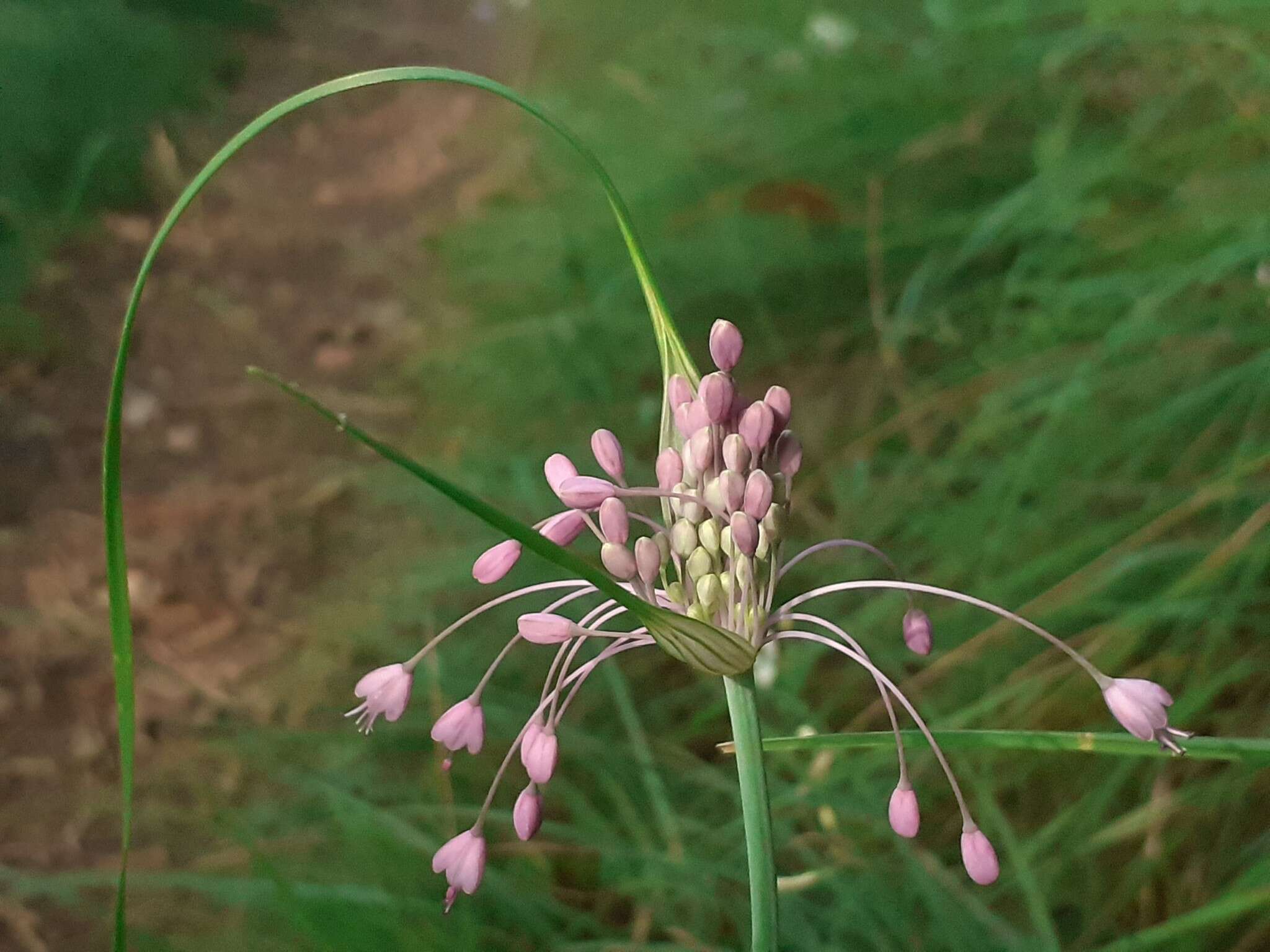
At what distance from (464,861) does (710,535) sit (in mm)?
177

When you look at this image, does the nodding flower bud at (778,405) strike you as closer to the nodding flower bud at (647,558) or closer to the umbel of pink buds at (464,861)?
the nodding flower bud at (647,558)

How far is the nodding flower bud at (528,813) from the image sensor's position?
439 millimetres

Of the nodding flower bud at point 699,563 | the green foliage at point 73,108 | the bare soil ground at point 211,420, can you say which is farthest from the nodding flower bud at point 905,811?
the green foliage at point 73,108

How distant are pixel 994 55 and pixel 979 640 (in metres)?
1.14

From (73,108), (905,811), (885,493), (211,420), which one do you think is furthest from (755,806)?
(73,108)

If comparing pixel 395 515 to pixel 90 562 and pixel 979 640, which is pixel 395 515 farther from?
pixel 979 640

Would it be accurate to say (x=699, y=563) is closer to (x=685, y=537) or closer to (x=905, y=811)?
(x=685, y=537)

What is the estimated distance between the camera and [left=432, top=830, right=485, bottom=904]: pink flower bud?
1.45 ft

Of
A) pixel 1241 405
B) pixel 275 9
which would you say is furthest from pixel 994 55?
pixel 275 9

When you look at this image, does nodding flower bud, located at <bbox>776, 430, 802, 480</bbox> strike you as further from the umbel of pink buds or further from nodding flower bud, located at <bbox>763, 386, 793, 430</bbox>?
the umbel of pink buds

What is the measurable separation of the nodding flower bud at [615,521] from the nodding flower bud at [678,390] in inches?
1.7

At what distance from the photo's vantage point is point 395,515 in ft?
6.12

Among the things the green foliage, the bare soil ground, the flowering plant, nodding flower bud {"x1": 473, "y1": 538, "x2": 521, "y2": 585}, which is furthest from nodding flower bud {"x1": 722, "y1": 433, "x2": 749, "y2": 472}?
the green foliage

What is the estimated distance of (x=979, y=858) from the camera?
403mm
